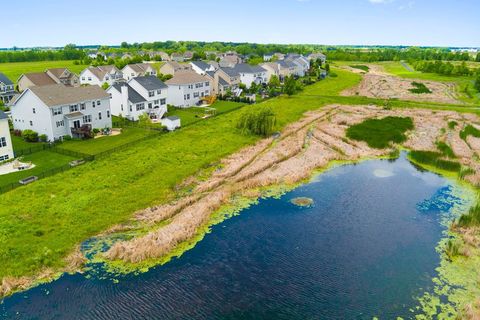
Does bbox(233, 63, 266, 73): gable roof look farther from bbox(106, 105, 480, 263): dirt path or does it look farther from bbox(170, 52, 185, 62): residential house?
bbox(170, 52, 185, 62): residential house

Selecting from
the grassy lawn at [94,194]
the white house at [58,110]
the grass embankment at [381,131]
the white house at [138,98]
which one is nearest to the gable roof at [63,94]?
the white house at [58,110]

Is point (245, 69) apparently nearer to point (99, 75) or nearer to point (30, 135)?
point (99, 75)

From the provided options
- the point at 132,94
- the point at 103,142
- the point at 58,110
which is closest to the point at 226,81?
the point at 132,94

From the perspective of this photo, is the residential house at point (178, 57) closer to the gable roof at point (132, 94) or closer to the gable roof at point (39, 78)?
the gable roof at point (39, 78)

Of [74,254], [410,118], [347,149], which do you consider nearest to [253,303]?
[74,254]

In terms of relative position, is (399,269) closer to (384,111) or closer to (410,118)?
(410,118)

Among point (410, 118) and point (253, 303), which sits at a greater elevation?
point (410, 118)

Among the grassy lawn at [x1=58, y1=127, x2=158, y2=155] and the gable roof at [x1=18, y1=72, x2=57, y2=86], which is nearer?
the grassy lawn at [x1=58, y1=127, x2=158, y2=155]

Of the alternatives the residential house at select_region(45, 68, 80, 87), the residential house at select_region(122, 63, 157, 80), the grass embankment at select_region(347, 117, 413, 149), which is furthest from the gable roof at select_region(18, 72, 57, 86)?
the grass embankment at select_region(347, 117, 413, 149)
